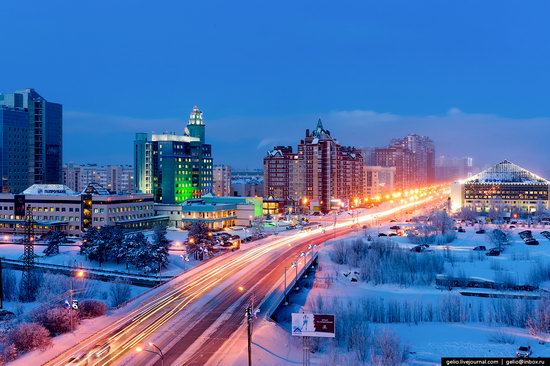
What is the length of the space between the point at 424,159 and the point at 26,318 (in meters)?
141

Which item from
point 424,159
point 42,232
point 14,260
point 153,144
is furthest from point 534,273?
point 424,159

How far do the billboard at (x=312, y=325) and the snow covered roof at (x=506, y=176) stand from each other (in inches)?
2290

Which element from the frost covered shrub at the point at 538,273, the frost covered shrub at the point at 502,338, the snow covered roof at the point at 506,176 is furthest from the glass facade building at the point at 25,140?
the frost covered shrub at the point at 502,338

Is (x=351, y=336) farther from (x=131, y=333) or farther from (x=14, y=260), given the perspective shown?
(x=14, y=260)

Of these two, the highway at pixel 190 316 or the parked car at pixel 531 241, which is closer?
the highway at pixel 190 316

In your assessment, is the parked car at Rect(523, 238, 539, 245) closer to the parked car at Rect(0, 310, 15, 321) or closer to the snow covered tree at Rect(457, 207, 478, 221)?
the snow covered tree at Rect(457, 207, 478, 221)

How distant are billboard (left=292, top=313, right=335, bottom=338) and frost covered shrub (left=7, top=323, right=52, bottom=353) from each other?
796 cm

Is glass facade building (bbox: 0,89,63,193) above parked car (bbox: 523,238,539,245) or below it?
above

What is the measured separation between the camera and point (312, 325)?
59.5 feet

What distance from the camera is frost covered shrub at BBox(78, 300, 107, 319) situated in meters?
22.6

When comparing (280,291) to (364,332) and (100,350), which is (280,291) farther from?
(100,350)

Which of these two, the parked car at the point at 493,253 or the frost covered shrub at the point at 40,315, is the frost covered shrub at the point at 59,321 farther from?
the parked car at the point at 493,253

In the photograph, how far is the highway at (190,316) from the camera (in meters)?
17.7

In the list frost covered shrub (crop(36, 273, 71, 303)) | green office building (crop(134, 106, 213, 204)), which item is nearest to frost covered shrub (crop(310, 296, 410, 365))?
frost covered shrub (crop(36, 273, 71, 303))
